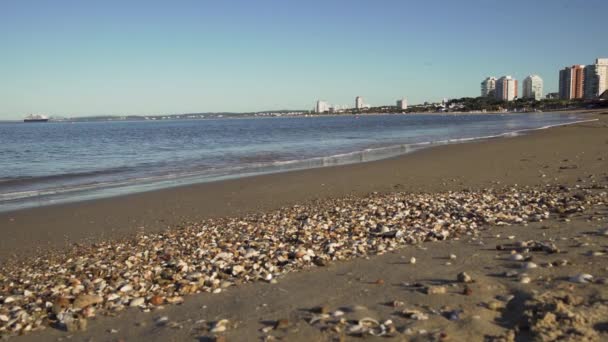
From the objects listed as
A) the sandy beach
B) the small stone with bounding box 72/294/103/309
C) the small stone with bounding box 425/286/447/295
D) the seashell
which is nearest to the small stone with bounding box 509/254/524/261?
the sandy beach

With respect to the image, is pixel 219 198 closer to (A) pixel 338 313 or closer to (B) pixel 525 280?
(A) pixel 338 313

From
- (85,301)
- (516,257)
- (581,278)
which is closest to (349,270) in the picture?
(516,257)

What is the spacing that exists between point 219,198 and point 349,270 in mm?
7576

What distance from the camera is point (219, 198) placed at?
40.3 ft

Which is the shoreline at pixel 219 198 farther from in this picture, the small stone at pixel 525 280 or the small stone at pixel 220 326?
the small stone at pixel 525 280

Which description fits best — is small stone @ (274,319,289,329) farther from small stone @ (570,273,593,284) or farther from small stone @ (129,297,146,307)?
small stone @ (570,273,593,284)

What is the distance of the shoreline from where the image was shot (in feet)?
29.8

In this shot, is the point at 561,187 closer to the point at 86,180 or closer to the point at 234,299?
the point at 234,299

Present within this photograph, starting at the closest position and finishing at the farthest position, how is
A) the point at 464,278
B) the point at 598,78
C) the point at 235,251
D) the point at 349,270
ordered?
1. the point at 464,278
2. the point at 349,270
3. the point at 235,251
4. the point at 598,78

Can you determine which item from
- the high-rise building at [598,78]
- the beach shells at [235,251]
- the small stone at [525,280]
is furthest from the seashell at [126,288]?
the high-rise building at [598,78]

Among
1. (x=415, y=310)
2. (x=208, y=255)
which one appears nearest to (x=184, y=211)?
(x=208, y=255)

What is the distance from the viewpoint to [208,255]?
625cm

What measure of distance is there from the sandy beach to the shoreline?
0.10 meters

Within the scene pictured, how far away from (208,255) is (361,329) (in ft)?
10.4
